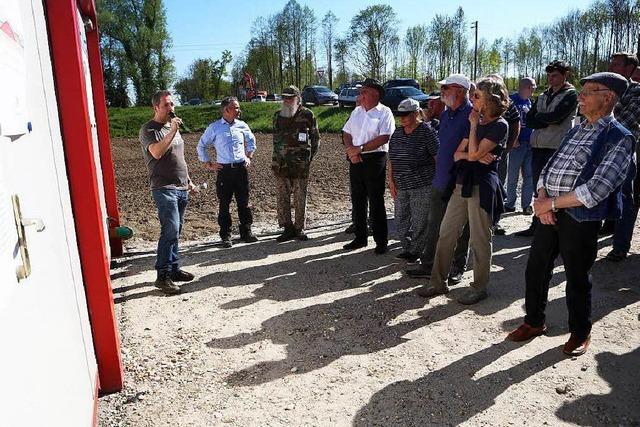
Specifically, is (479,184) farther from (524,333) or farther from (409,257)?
(409,257)

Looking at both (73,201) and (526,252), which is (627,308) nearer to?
(526,252)

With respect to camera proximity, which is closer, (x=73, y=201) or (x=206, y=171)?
(x=73, y=201)

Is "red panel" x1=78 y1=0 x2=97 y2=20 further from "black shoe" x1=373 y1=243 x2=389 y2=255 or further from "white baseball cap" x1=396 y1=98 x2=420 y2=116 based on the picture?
"black shoe" x1=373 y1=243 x2=389 y2=255

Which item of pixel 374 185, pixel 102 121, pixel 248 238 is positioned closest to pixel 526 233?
pixel 374 185

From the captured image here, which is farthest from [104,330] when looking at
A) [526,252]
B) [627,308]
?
[526,252]

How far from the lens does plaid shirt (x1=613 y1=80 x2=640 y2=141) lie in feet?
15.6

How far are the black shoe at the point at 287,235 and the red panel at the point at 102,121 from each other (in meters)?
2.09

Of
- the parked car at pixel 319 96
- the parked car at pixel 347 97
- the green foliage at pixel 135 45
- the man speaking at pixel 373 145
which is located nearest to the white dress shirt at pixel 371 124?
the man speaking at pixel 373 145

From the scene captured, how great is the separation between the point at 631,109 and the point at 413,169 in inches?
86.6

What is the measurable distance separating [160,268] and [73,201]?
7.10ft

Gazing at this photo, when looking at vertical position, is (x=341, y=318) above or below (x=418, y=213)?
below

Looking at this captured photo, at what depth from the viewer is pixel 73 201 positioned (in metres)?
2.75

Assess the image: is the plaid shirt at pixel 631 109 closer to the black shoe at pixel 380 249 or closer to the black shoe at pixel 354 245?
the black shoe at pixel 380 249

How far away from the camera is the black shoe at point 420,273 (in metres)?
5.01
